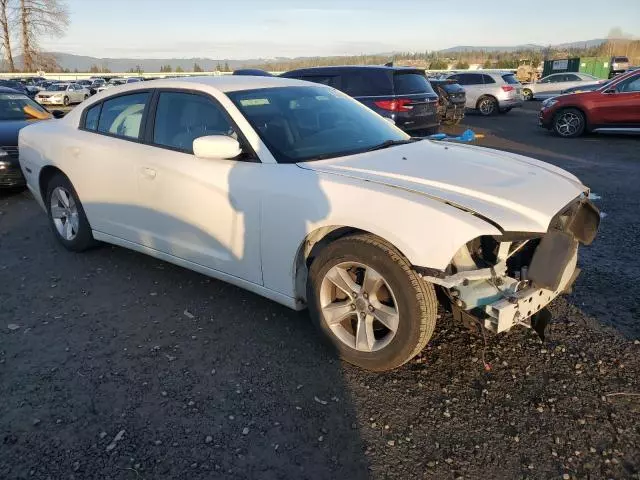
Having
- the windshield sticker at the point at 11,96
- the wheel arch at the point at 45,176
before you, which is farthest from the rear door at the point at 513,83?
the wheel arch at the point at 45,176

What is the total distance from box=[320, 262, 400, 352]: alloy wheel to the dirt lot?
0.72 feet

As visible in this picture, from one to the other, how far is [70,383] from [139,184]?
5.55 ft

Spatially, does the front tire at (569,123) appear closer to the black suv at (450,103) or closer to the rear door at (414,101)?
the black suv at (450,103)

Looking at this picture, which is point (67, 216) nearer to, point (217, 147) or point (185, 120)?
point (185, 120)

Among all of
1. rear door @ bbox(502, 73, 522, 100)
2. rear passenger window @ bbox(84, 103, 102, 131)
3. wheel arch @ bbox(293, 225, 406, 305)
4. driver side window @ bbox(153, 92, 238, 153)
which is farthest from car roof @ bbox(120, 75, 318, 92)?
rear door @ bbox(502, 73, 522, 100)

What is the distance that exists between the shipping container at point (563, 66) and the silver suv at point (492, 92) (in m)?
17.6

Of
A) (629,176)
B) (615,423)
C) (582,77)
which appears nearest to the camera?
(615,423)

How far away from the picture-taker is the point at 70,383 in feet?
10.1

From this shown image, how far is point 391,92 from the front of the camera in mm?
9742

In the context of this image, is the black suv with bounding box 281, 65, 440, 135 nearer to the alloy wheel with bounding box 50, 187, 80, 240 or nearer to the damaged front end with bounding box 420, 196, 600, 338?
the alloy wheel with bounding box 50, 187, 80, 240

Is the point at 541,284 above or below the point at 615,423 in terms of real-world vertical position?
above

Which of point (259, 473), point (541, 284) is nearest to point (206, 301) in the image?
point (259, 473)

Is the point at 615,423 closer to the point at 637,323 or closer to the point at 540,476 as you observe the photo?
the point at 540,476

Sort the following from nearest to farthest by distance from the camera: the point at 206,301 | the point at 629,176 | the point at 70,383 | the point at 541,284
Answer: the point at 541,284 < the point at 70,383 < the point at 206,301 < the point at 629,176
